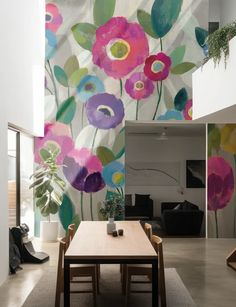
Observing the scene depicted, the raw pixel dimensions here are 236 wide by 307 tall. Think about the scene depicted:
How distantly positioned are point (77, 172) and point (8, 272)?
3701mm

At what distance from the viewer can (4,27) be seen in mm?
6414

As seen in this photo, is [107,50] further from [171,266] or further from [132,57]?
[171,266]

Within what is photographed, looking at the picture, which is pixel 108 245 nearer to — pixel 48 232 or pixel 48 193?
pixel 48 193

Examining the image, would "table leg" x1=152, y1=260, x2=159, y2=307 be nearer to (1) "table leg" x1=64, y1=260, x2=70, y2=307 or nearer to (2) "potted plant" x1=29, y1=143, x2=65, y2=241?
(1) "table leg" x1=64, y1=260, x2=70, y2=307

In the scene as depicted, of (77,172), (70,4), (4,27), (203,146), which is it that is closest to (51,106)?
(77,172)

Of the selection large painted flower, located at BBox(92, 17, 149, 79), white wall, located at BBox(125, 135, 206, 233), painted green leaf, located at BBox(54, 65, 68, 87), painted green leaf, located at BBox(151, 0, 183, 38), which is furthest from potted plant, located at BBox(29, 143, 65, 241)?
white wall, located at BBox(125, 135, 206, 233)

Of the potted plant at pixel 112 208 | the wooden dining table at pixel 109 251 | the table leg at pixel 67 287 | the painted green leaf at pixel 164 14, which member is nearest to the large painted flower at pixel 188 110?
the painted green leaf at pixel 164 14

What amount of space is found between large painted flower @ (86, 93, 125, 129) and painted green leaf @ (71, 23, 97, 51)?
1.08m

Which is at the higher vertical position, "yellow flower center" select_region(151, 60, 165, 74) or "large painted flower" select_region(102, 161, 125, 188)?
"yellow flower center" select_region(151, 60, 165, 74)

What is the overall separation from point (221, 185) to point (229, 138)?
0.99 metres

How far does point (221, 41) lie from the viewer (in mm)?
6344

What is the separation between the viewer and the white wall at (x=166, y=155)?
13.8 metres

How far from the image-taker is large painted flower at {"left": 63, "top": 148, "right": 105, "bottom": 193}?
9844mm

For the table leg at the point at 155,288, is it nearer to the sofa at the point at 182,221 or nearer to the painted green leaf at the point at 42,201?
the painted green leaf at the point at 42,201
